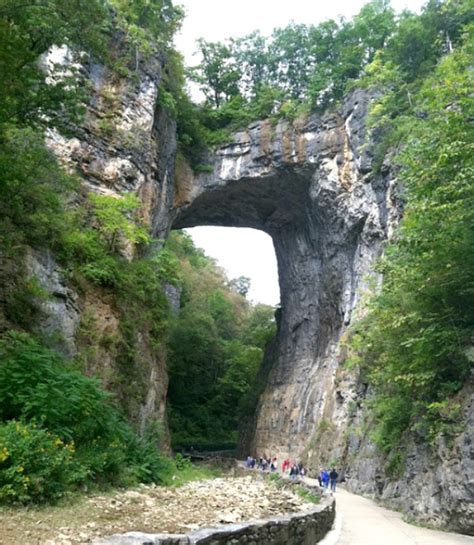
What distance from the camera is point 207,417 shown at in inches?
1497

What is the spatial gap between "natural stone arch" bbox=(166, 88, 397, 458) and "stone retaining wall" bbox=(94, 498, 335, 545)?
52.6 ft

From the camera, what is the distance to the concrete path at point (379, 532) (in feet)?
25.7

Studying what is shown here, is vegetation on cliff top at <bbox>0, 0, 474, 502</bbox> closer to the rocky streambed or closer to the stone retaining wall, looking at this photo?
the rocky streambed

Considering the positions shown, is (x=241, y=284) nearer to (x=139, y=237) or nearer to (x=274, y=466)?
(x=274, y=466)

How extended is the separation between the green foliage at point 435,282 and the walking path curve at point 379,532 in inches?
75.5

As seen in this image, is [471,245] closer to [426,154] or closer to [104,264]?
[426,154]

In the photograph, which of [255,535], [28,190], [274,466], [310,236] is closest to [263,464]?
[274,466]

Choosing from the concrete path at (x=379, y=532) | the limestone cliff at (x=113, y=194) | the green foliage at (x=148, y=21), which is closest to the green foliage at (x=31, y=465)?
the concrete path at (x=379, y=532)

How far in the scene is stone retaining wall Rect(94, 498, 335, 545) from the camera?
3.74 metres

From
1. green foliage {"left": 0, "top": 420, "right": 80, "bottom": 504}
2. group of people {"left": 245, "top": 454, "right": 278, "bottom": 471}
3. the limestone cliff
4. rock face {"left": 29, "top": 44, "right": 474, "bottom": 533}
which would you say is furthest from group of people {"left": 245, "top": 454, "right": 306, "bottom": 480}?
green foliage {"left": 0, "top": 420, "right": 80, "bottom": 504}

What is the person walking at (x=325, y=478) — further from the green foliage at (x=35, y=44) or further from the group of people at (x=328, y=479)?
the green foliage at (x=35, y=44)

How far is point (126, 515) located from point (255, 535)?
1.56m

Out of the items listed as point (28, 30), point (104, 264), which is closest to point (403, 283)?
point (104, 264)

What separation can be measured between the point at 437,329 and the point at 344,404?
1280cm
